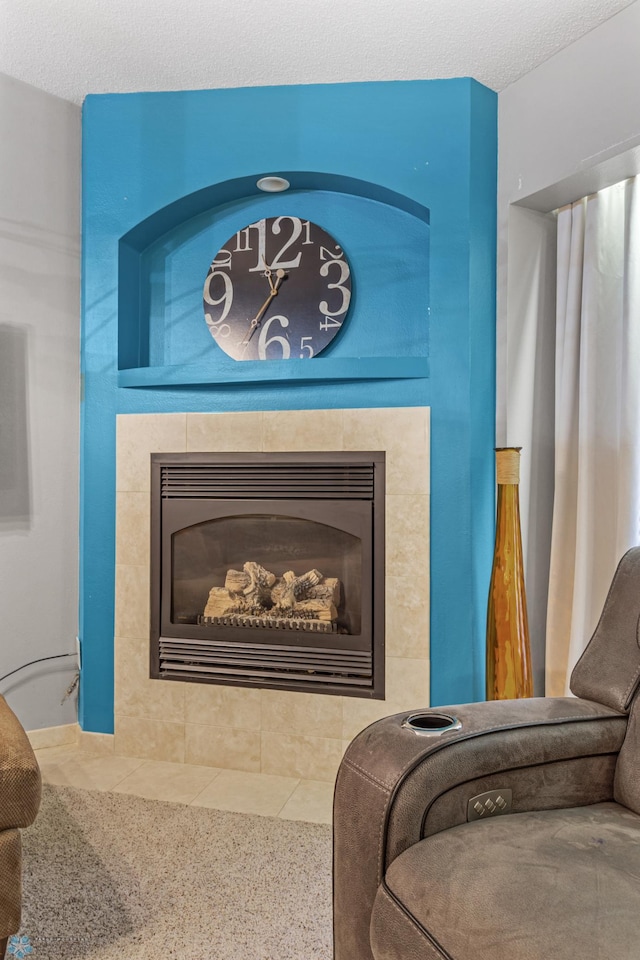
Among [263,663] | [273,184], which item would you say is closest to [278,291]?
[273,184]

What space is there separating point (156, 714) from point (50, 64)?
8.27ft

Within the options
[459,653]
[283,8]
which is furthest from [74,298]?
[459,653]

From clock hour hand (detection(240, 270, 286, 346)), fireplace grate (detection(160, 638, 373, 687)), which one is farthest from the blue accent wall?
fireplace grate (detection(160, 638, 373, 687))

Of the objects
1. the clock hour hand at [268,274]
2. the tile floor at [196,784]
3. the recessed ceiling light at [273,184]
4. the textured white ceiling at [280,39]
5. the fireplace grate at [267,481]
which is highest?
the textured white ceiling at [280,39]

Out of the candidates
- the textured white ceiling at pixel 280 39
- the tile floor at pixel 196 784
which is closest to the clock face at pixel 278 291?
the textured white ceiling at pixel 280 39

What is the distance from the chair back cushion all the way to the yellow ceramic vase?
0.71m

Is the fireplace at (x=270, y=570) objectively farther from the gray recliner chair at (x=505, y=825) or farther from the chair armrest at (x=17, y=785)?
the chair armrest at (x=17, y=785)

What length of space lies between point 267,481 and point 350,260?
0.94 meters

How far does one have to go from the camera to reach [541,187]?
2621 millimetres

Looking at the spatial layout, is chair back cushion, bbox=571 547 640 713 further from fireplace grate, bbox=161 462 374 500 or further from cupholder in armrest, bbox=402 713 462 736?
fireplace grate, bbox=161 462 374 500

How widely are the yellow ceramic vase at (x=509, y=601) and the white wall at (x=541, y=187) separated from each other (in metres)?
0.42

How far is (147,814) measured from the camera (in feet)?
7.84

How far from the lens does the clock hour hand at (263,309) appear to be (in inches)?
116

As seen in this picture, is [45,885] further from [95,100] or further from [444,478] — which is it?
[95,100]
